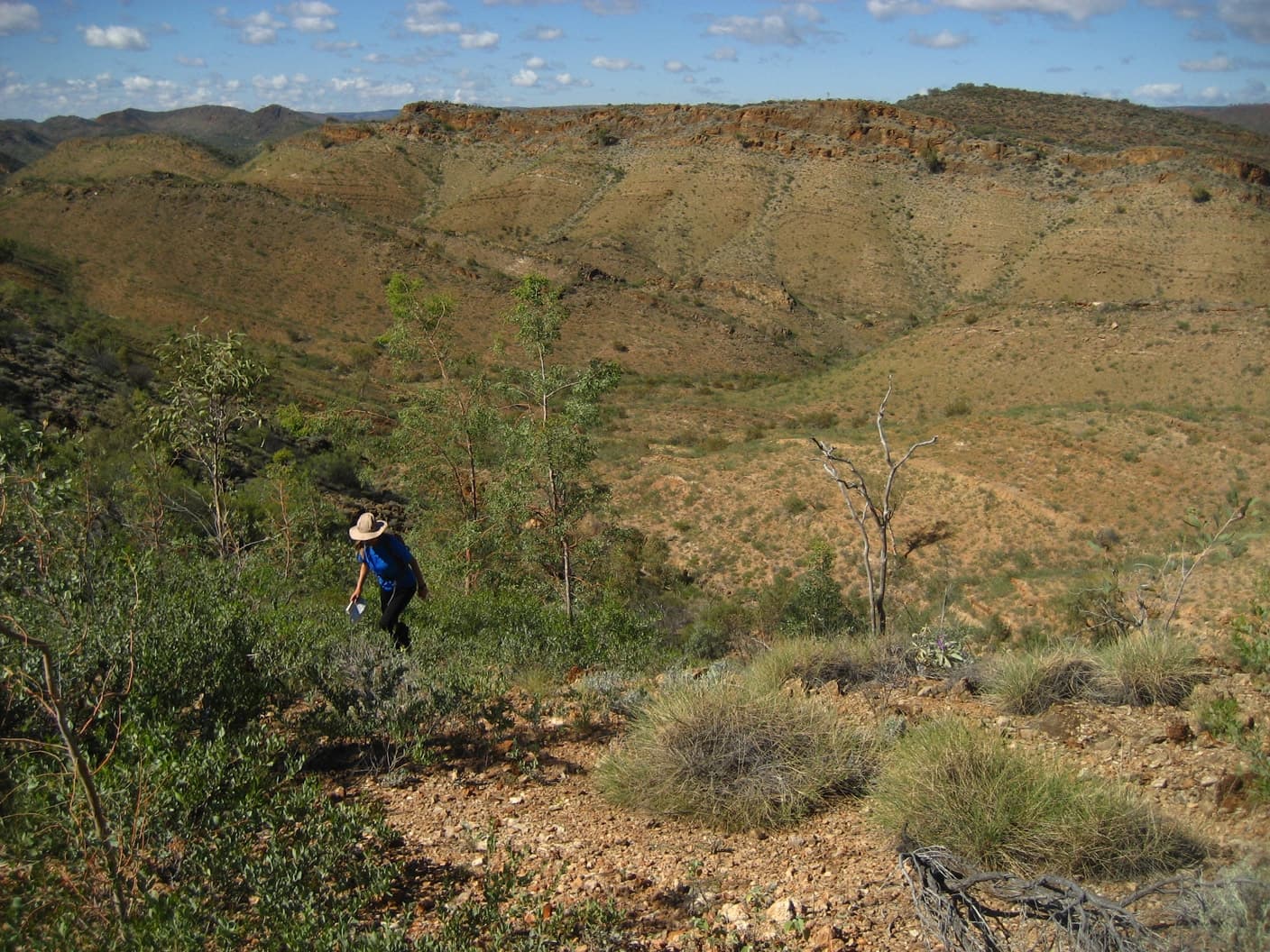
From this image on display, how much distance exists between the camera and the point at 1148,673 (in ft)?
20.5

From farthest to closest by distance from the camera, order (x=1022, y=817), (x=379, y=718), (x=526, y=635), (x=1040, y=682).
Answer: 1. (x=526, y=635)
2. (x=1040, y=682)
3. (x=379, y=718)
4. (x=1022, y=817)

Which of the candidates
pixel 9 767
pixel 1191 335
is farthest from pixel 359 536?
pixel 1191 335

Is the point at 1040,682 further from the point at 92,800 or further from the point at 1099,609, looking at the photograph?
the point at 1099,609

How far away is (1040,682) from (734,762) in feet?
9.37

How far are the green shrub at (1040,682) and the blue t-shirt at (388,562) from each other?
14.4 feet

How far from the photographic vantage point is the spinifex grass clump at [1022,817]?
385cm

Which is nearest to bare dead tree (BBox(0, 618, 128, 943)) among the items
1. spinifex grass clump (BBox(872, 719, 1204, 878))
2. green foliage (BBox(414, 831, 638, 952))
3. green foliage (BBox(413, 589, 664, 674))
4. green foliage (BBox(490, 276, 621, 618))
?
green foliage (BBox(414, 831, 638, 952))

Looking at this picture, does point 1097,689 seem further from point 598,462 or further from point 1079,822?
point 598,462

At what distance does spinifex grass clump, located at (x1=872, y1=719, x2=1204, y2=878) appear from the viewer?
385 cm

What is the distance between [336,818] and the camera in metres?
3.47

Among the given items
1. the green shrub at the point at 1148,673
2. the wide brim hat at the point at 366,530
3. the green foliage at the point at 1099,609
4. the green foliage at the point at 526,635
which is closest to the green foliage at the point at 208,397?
the green foliage at the point at 526,635

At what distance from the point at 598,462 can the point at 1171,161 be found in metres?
47.2

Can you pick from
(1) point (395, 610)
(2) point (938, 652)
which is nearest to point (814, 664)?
(2) point (938, 652)

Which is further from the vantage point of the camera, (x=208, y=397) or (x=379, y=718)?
(x=208, y=397)
